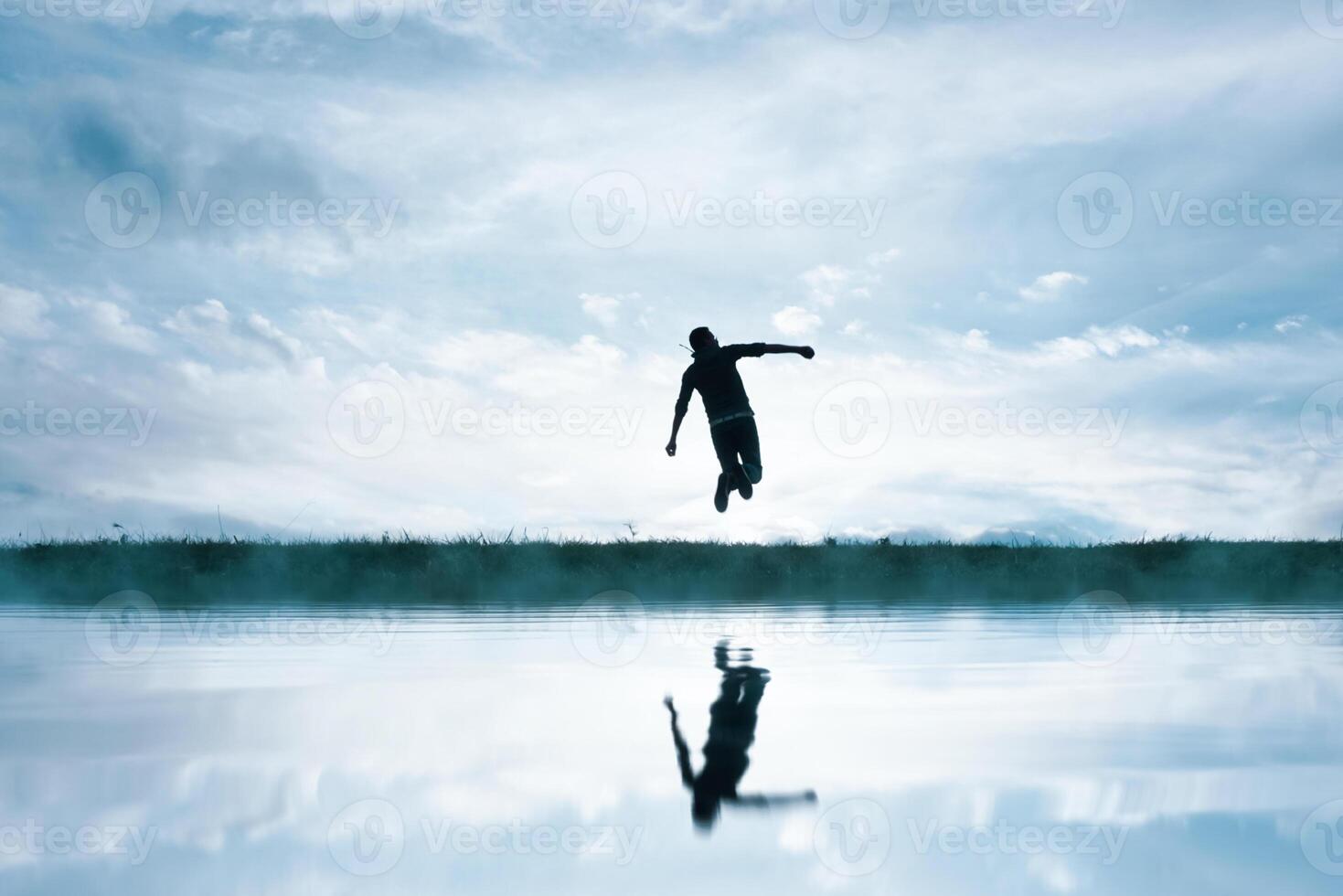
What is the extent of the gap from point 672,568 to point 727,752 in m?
22.6

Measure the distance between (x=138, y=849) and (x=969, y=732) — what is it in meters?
4.25

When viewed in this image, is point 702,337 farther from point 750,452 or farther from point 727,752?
point 727,752

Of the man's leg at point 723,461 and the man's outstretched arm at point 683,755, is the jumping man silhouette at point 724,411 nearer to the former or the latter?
the man's leg at point 723,461

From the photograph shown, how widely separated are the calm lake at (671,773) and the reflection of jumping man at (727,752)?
2cm

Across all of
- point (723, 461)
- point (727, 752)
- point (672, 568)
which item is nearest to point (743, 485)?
point (723, 461)

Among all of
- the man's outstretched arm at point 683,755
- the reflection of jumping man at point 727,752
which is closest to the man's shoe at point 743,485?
the reflection of jumping man at point 727,752

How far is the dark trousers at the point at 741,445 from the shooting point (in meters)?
15.9

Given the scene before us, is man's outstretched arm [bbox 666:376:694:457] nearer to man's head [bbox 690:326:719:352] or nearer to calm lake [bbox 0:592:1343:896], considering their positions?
man's head [bbox 690:326:719:352]

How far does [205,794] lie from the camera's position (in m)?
5.38

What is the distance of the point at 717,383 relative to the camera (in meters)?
15.9

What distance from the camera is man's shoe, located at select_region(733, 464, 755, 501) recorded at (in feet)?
51.9

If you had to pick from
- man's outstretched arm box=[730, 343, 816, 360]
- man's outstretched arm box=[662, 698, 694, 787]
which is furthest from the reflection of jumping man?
man's outstretched arm box=[730, 343, 816, 360]

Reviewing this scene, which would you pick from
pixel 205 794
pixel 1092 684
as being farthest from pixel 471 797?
pixel 1092 684

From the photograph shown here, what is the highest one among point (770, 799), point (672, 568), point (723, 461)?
point (723, 461)
